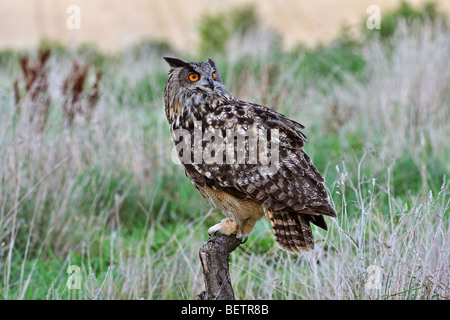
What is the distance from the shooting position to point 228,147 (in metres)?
2.62

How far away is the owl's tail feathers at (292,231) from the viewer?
2.49 metres

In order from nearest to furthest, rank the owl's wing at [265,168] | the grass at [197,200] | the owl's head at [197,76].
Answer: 1. the owl's wing at [265,168]
2. the owl's head at [197,76]
3. the grass at [197,200]

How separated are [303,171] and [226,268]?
52 cm

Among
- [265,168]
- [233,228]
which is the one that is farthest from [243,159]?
[233,228]

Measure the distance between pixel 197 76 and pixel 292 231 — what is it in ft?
2.60

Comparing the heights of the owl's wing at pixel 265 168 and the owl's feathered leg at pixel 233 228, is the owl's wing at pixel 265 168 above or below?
above

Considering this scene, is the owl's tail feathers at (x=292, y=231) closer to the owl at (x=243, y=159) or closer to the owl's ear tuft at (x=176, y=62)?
the owl at (x=243, y=159)

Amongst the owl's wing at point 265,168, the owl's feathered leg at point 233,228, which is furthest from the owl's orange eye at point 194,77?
the owl's feathered leg at point 233,228

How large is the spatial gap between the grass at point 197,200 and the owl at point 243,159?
0.67 feet

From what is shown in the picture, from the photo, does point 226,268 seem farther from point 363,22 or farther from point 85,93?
point 363,22

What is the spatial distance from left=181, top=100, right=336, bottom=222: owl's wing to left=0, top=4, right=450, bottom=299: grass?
198mm

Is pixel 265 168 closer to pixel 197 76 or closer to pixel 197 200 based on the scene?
pixel 197 76

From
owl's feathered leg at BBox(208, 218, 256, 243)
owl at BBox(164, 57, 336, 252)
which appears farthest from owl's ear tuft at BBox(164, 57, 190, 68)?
owl's feathered leg at BBox(208, 218, 256, 243)
